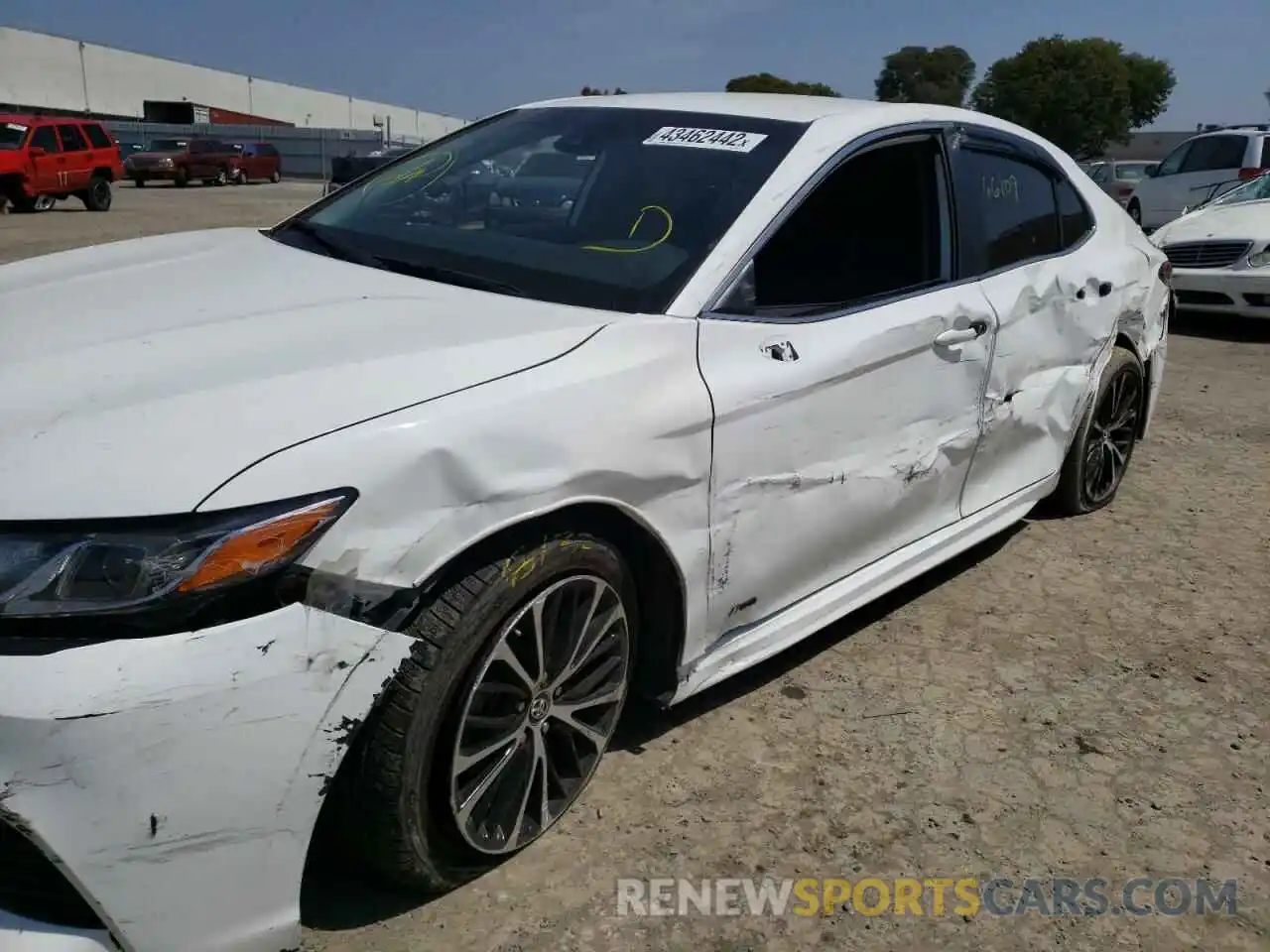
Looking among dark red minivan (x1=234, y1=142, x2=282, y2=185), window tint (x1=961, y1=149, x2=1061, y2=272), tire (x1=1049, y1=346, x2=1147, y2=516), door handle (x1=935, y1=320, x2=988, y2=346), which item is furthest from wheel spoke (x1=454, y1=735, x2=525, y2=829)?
dark red minivan (x1=234, y1=142, x2=282, y2=185)

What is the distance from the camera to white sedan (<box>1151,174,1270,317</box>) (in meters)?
8.99

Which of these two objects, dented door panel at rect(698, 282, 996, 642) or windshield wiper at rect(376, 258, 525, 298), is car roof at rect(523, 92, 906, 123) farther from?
windshield wiper at rect(376, 258, 525, 298)

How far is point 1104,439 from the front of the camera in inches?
178

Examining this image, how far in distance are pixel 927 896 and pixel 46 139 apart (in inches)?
857

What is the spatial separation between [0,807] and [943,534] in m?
2.66

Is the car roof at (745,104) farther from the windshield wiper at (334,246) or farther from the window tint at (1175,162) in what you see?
the window tint at (1175,162)

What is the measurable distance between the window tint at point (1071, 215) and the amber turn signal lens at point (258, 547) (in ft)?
10.4

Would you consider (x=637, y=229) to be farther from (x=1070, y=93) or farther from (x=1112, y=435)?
(x=1070, y=93)

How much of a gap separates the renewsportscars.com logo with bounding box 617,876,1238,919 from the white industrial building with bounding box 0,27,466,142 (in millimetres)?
57354

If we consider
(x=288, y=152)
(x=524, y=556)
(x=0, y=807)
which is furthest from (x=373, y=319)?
(x=288, y=152)

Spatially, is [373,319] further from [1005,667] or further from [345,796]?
[1005,667]

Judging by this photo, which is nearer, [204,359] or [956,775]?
[204,359]

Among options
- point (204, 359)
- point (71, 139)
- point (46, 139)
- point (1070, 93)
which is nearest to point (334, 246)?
point (204, 359)

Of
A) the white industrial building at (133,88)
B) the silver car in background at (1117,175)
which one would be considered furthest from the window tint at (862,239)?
the white industrial building at (133,88)
